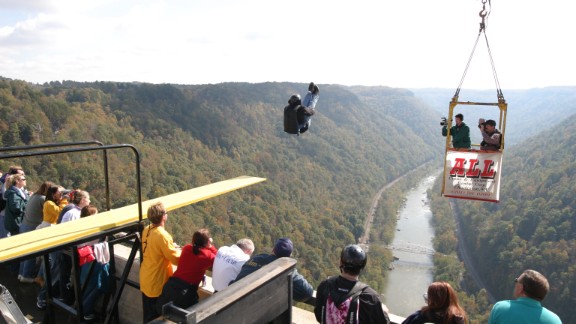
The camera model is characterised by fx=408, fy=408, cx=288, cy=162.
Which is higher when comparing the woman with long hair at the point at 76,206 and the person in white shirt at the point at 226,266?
the woman with long hair at the point at 76,206

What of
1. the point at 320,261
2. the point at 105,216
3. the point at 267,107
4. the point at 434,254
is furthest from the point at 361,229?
the point at 105,216

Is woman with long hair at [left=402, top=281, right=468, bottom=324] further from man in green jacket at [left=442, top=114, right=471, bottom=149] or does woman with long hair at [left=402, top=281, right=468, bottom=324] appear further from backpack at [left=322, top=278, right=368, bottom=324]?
man in green jacket at [left=442, top=114, right=471, bottom=149]

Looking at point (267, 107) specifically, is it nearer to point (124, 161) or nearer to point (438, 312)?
point (124, 161)

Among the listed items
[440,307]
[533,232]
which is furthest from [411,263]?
[440,307]

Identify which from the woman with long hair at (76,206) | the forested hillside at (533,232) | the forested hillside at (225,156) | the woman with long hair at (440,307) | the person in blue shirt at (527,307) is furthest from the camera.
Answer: the forested hillside at (225,156)

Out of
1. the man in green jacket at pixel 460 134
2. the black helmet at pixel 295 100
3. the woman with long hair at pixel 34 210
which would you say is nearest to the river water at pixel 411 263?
the man in green jacket at pixel 460 134

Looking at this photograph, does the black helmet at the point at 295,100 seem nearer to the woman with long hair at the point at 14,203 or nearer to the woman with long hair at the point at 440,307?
the woman with long hair at the point at 14,203
